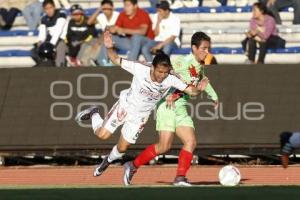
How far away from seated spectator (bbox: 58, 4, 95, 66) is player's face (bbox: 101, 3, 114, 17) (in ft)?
1.34

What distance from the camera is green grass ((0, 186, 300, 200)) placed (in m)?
11.7

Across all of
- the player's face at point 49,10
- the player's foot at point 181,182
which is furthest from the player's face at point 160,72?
the player's face at point 49,10

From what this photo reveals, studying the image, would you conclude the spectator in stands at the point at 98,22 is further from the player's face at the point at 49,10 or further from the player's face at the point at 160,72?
the player's face at the point at 160,72

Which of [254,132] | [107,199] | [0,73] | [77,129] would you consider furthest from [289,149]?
[107,199]

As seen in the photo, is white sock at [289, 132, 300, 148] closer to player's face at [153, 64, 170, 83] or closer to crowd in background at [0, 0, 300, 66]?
player's face at [153, 64, 170, 83]

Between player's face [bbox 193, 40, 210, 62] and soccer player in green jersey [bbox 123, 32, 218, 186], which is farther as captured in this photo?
soccer player in green jersey [bbox 123, 32, 218, 186]

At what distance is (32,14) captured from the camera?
84.1 ft

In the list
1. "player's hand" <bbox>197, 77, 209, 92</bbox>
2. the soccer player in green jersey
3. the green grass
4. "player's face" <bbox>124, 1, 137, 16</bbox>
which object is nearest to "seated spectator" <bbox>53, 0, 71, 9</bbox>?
"player's face" <bbox>124, 1, 137, 16</bbox>

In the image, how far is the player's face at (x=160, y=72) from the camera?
15.3m

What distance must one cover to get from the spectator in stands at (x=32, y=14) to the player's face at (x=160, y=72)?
10.3m

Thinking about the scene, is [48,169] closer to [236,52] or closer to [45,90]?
[45,90]

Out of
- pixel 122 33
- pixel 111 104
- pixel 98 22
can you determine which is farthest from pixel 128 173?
pixel 98 22

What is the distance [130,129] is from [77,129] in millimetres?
4727

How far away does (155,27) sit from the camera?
23.0 m
